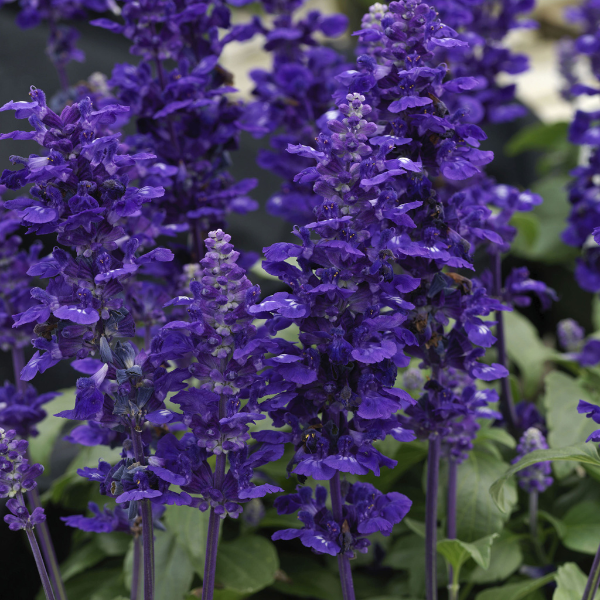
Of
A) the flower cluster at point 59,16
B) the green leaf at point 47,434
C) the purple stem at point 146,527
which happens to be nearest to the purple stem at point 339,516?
the purple stem at point 146,527

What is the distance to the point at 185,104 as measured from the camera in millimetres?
1388

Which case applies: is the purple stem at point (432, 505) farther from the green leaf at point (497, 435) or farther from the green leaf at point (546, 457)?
the green leaf at point (497, 435)

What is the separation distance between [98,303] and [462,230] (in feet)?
2.03

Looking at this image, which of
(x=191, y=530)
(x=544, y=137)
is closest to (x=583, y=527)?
(x=191, y=530)

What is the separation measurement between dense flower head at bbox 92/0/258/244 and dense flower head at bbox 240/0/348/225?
180 millimetres

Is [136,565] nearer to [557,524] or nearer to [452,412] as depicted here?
[452,412]

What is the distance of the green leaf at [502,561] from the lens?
1537 mm

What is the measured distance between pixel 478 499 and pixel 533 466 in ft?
0.45

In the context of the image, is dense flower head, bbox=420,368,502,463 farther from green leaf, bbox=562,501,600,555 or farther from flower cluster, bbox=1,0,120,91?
flower cluster, bbox=1,0,120,91

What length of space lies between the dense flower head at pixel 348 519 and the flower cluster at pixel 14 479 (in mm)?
380

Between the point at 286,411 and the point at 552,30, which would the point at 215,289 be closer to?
the point at 286,411

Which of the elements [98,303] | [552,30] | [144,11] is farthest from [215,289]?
[552,30]

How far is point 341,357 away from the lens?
3.23ft

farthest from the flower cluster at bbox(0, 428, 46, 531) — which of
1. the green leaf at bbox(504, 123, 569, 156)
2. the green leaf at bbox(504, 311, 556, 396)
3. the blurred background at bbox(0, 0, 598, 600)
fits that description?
the green leaf at bbox(504, 123, 569, 156)
